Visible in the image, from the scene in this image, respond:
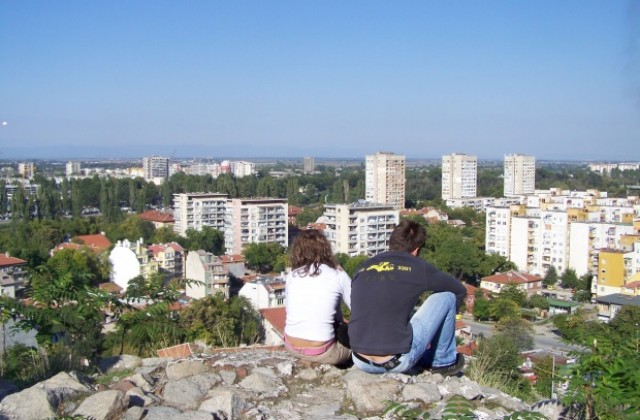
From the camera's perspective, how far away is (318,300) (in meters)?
2.34

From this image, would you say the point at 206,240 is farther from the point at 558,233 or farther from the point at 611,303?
the point at 611,303

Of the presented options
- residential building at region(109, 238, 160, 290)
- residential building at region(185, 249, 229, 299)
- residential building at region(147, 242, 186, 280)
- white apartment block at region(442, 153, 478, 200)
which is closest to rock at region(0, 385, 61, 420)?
residential building at region(185, 249, 229, 299)

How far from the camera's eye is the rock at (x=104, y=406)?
1992 mm

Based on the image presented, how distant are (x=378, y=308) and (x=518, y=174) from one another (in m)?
45.3

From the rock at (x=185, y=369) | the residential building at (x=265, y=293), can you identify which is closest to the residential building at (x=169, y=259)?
the residential building at (x=265, y=293)

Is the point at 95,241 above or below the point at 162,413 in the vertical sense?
below

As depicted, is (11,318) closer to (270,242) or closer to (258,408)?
(258,408)

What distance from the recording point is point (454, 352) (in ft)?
7.82

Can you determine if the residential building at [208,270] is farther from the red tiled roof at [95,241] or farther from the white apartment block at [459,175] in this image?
the white apartment block at [459,175]

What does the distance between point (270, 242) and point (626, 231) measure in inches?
444

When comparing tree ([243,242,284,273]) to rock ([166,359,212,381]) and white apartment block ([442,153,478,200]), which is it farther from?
white apartment block ([442,153,478,200])

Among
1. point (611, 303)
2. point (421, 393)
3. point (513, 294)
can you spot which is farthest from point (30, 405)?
point (513, 294)

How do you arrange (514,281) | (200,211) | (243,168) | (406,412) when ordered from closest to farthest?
(406,412) < (514,281) < (200,211) < (243,168)

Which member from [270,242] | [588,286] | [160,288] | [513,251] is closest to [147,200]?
[270,242]
